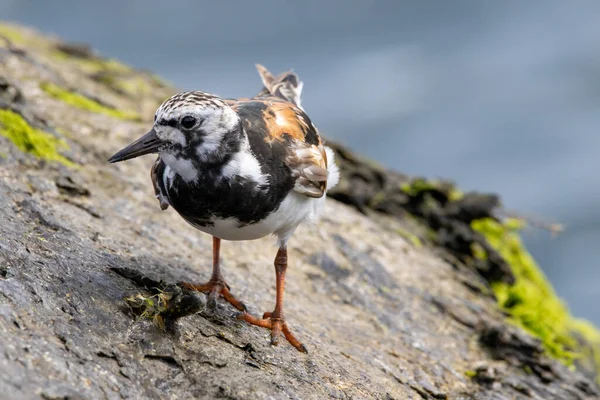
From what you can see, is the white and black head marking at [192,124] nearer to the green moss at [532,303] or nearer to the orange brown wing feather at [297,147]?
the orange brown wing feather at [297,147]

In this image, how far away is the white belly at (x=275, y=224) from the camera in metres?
5.16

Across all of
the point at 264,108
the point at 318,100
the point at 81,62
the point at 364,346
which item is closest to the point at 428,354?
the point at 364,346

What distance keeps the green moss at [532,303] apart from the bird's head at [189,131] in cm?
503

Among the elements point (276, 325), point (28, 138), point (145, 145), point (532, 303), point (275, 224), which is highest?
point (532, 303)

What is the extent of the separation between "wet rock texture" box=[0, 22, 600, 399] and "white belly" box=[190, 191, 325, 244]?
606 millimetres

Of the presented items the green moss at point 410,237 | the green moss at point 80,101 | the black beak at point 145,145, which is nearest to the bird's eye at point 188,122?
the black beak at point 145,145

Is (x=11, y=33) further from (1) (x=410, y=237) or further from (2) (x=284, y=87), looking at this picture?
(1) (x=410, y=237)

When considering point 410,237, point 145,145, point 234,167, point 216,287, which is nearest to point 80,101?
point 216,287

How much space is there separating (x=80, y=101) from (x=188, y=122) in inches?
185

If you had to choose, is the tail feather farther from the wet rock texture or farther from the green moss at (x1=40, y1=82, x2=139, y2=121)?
the green moss at (x1=40, y1=82, x2=139, y2=121)

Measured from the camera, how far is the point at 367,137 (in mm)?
27781

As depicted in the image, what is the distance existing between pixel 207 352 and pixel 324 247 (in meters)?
3.45

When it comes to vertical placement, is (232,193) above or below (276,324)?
above

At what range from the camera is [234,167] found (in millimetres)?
4977
